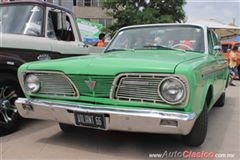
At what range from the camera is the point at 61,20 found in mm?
5578

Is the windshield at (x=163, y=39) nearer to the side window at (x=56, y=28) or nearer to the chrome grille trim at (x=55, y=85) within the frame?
the side window at (x=56, y=28)

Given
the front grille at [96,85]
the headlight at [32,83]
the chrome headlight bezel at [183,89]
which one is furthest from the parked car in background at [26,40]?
the chrome headlight bezel at [183,89]

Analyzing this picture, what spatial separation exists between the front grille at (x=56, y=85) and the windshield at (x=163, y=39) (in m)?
1.52

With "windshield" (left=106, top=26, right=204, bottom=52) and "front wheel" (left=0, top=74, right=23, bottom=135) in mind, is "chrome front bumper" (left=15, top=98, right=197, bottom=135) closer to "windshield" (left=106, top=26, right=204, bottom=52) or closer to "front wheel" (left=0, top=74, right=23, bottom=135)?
"front wheel" (left=0, top=74, right=23, bottom=135)

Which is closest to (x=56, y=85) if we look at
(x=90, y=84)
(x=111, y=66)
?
(x=90, y=84)

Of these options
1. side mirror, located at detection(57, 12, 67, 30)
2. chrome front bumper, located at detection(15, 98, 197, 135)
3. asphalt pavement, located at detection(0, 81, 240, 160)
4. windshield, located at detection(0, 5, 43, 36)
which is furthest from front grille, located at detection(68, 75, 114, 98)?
side mirror, located at detection(57, 12, 67, 30)

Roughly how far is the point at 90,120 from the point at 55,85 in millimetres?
675

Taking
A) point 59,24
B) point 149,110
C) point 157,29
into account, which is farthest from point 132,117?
point 59,24

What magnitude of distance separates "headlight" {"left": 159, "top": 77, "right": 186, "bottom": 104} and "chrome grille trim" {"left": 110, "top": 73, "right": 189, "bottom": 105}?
34 millimetres

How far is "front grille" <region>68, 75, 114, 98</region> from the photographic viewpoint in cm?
→ 335

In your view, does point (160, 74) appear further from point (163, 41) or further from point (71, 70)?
point (163, 41)

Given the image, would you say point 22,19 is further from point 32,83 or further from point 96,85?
point 96,85

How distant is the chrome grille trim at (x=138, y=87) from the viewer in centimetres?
313

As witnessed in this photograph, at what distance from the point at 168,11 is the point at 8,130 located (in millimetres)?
25947
